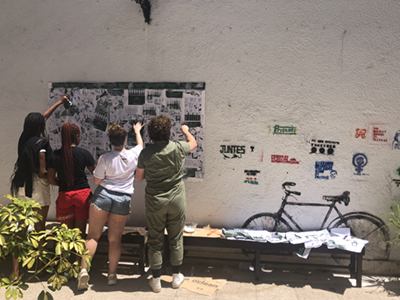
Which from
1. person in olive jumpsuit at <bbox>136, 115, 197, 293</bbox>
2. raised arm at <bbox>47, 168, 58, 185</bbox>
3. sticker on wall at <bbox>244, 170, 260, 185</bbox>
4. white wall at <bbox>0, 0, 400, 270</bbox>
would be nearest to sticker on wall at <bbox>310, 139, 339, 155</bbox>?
white wall at <bbox>0, 0, 400, 270</bbox>

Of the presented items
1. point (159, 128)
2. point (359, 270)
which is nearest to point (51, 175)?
point (159, 128)

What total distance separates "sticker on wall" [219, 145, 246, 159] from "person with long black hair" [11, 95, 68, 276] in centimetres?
204

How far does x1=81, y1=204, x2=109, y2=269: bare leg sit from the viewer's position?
346cm

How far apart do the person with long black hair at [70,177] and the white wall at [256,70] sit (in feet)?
2.96

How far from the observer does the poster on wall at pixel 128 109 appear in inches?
164

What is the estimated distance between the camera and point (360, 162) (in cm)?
396

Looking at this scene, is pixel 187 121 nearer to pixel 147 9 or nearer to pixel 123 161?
pixel 123 161

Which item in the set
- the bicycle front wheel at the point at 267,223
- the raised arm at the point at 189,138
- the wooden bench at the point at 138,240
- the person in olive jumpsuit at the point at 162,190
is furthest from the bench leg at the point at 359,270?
the wooden bench at the point at 138,240

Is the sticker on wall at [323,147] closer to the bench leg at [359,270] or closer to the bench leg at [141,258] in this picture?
the bench leg at [359,270]

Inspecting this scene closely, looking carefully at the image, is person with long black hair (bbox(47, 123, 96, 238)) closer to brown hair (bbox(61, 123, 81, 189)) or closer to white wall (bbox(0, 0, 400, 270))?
brown hair (bbox(61, 123, 81, 189))

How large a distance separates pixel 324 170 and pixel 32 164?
3.38 metres

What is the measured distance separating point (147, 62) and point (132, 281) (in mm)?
2672

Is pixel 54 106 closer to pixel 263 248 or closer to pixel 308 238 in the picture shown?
pixel 263 248

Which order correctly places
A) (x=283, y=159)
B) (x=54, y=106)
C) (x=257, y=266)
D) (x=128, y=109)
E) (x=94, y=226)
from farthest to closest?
1. (x=128, y=109)
2. (x=54, y=106)
3. (x=283, y=159)
4. (x=257, y=266)
5. (x=94, y=226)
